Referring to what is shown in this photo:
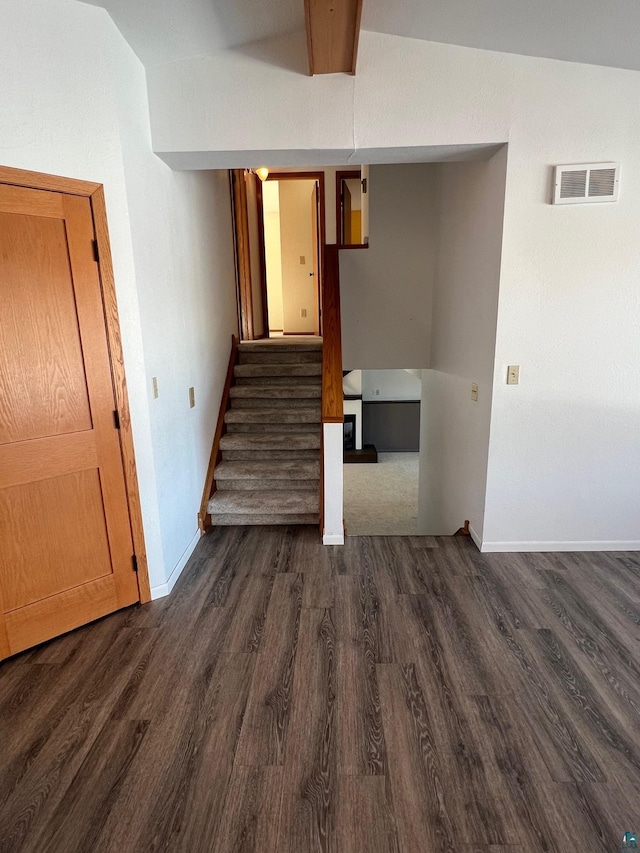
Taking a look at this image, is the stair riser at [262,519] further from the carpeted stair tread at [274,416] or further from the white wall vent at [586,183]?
the white wall vent at [586,183]

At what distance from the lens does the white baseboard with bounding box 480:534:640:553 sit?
3.02 meters

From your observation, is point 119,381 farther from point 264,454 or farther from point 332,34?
point 332,34

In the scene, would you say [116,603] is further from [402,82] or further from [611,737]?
[402,82]

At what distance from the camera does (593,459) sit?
290 cm

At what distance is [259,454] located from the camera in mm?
3910

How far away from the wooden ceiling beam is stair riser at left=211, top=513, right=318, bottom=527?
2.72m

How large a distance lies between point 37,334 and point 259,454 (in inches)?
82.5

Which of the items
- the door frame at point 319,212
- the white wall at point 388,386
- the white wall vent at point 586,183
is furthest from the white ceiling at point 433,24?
the white wall at point 388,386

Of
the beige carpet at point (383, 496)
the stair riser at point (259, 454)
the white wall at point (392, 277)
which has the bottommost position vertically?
the beige carpet at point (383, 496)

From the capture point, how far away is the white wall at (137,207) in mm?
1912

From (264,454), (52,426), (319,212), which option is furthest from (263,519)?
(319,212)

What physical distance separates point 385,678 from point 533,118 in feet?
9.44

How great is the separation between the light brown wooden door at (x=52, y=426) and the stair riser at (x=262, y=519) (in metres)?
1.17

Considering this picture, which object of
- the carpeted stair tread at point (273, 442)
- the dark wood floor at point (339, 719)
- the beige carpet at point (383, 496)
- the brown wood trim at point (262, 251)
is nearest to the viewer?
the dark wood floor at point (339, 719)
